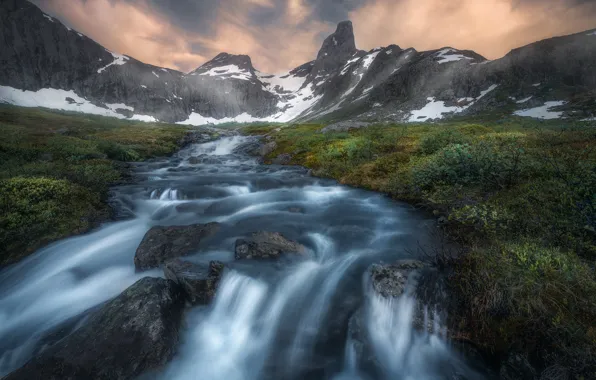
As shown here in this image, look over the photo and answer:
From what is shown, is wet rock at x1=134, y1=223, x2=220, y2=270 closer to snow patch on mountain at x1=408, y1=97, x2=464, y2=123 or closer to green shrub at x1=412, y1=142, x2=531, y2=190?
green shrub at x1=412, y1=142, x2=531, y2=190

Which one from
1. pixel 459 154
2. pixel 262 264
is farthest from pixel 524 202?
pixel 262 264

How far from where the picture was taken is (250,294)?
19.7ft

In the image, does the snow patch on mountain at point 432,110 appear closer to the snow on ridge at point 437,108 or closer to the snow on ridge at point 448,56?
the snow on ridge at point 437,108

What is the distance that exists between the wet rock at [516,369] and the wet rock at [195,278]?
5.12m

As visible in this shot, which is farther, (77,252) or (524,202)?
(77,252)

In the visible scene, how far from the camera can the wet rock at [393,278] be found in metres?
4.97

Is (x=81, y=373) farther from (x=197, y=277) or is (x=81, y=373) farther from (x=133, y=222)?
(x=133, y=222)

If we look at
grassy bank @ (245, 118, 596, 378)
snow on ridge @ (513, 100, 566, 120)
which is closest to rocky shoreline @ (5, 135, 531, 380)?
→ grassy bank @ (245, 118, 596, 378)

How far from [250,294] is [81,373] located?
2990 millimetres

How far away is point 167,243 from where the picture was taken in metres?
7.31

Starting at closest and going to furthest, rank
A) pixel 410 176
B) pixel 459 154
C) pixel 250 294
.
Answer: pixel 250 294 < pixel 459 154 < pixel 410 176

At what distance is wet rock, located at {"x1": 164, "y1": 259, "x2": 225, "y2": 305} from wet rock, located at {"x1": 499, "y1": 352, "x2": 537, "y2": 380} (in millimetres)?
5117

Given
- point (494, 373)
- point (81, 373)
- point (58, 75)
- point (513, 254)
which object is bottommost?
point (494, 373)

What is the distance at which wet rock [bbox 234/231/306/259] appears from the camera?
22.4 ft
